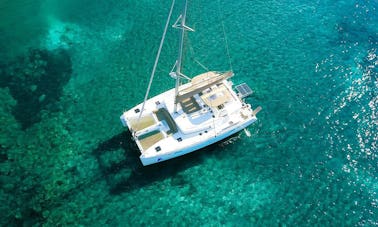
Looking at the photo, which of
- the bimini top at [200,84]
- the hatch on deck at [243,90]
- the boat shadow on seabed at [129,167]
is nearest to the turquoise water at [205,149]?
the boat shadow on seabed at [129,167]

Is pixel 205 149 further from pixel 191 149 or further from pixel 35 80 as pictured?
pixel 35 80

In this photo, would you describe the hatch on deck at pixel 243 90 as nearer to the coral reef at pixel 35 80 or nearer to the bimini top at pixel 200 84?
the bimini top at pixel 200 84

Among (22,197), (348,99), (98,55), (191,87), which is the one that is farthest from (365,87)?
(22,197)

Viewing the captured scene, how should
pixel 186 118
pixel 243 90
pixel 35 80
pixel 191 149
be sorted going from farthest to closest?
1. pixel 35 80
2. pixel 243 90
3. pixel 186 118
4. pixel 191 149

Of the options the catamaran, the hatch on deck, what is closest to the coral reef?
the catamaran

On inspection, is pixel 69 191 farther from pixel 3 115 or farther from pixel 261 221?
pixel 261 221

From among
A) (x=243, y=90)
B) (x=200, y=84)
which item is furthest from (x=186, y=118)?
(x=243, y=90)
